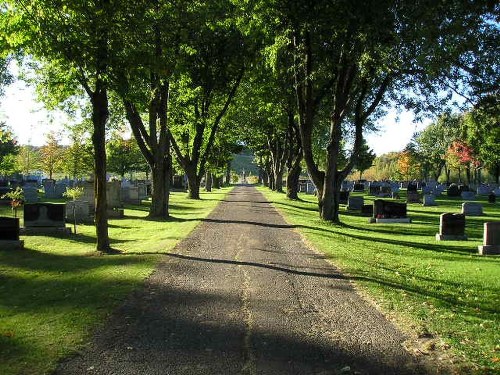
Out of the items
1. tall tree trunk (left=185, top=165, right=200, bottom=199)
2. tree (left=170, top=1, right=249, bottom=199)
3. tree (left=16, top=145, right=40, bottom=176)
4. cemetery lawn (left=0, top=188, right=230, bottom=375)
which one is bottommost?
cemetery lawn (left=0, top=188, right=230, bottom=375)

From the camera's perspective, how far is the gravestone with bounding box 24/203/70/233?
15.7m

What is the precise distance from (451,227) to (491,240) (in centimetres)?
312

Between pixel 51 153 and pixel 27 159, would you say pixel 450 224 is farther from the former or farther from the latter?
pixel 27 159

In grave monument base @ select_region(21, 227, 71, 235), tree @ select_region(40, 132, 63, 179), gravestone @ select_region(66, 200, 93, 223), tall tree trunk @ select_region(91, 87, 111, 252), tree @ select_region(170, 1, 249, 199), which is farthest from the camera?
tree @ select_region(40, 132, 63, 179)

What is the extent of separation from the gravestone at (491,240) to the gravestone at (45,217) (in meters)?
12.8

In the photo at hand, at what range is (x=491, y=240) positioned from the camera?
1391cm

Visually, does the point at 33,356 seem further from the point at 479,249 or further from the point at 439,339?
the point at 479,249

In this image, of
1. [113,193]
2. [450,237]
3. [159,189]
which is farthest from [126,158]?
[450,237]

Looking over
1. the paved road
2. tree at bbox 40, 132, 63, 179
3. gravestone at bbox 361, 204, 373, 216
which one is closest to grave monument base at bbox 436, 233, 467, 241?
the paved road

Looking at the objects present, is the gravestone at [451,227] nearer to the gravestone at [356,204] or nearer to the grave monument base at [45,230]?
the grave monument base at [45,230]

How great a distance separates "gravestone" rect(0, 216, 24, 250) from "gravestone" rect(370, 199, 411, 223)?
15574 millimetres

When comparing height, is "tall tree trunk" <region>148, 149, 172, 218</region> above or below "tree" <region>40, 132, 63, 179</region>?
below

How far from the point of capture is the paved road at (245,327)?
16.2 ft

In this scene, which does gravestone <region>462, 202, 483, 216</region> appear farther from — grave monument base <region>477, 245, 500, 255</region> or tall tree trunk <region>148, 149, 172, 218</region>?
tall tree trunk <region>148, 149, 172, 218</region>
